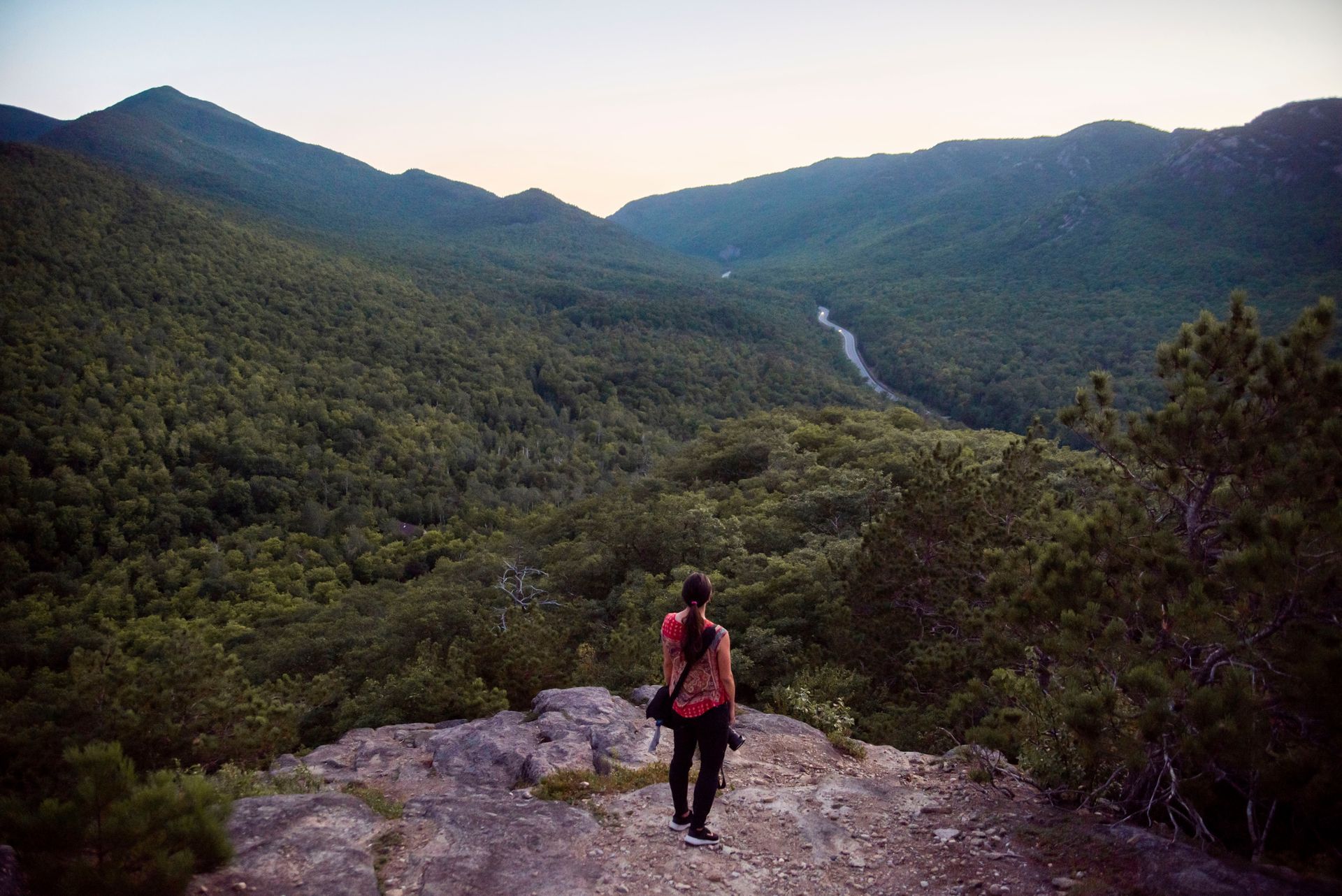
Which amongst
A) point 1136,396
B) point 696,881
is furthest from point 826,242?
point 696,881

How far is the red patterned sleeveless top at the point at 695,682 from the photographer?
16.7 feet

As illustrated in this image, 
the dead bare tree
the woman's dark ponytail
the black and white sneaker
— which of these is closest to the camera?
the woman's dark ponytail

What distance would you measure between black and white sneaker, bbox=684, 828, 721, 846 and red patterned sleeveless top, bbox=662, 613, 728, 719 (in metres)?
1.02

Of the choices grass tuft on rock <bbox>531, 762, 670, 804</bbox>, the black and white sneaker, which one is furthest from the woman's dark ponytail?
grass tuft on rock <bbox>531, 762, 670, 804</bbox>

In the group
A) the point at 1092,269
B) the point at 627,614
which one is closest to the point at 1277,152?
the point at 1092,269

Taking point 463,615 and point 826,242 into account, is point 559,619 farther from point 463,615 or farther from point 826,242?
point 826,242

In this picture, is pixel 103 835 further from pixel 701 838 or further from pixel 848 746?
pixel 848 746

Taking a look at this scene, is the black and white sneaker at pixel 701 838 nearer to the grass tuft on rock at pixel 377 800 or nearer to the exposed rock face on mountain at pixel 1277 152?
the grass tuft on rock at pixel 377 800

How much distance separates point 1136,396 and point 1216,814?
201 ft

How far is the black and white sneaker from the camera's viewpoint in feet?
18.0

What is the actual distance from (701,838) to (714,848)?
13cm

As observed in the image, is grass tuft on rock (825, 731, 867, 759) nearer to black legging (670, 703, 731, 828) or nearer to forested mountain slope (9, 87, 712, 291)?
black legging (670, 703, 731, 828)

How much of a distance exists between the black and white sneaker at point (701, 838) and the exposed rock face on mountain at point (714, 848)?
6cm

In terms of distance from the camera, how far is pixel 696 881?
5117mm
